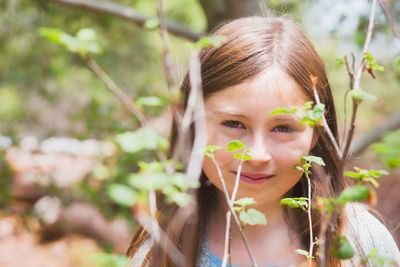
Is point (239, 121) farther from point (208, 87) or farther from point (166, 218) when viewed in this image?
point (166, 218)

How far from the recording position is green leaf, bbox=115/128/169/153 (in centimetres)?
57

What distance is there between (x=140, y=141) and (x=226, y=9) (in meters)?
2.94

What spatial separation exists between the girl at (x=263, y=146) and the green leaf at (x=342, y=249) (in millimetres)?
407

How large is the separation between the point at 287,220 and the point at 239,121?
0.53 m

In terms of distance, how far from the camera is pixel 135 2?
5078mm

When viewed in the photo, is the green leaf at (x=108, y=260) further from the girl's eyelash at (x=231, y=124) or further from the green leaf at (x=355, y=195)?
the girl's eyelash at (x=231, y=124)

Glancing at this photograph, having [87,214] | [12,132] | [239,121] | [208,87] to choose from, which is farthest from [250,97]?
[87,214]

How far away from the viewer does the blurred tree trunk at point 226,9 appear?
3199mm

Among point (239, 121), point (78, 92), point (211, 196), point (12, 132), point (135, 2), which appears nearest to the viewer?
point (239, 121)

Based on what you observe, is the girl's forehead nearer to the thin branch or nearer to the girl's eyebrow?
the girl's eyebrow

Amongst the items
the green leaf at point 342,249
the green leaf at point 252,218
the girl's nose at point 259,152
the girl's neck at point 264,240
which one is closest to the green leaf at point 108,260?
the green leaf at point 252,218

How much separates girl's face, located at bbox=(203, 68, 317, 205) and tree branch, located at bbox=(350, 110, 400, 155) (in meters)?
2.13

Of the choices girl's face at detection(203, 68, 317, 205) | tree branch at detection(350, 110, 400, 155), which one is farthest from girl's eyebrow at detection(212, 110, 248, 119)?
tree branch at detection(350, 110, 400, 155)

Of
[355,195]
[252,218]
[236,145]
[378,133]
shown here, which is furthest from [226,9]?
[355,195]
